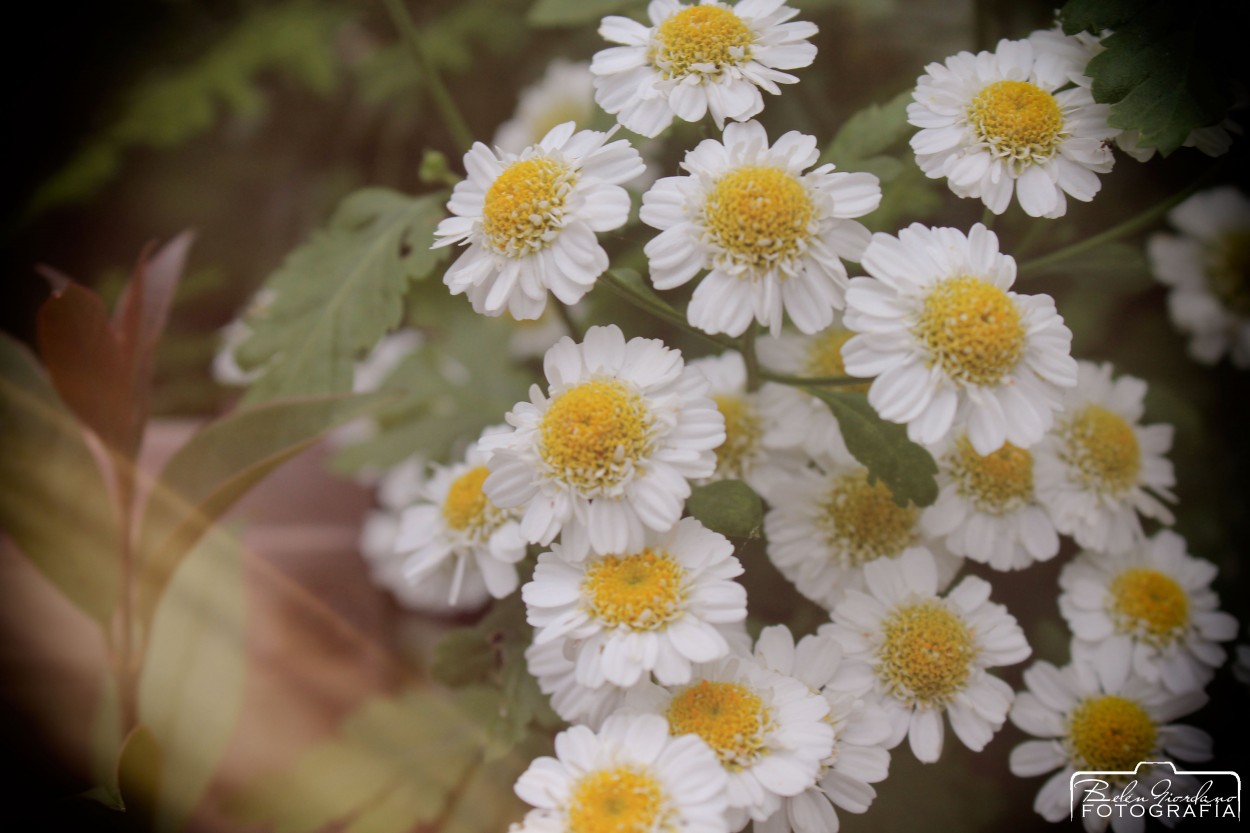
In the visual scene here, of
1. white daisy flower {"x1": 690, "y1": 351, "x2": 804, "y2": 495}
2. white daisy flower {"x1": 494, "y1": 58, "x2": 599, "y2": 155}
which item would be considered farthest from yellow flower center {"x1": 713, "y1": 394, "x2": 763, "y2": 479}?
white daisy flower {"x1": 494, "y1": 58, "x2": 599, "y2": 155}

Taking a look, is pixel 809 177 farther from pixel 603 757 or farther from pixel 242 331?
pixel 242 331

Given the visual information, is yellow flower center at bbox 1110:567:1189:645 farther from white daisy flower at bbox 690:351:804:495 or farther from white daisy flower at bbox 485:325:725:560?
white daisy flower at bbox 485:325:725:560

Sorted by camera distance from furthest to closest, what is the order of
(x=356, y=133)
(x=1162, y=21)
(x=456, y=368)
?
1. (x=356, y=133)
2. (x=456, y=368)
3. (x=1162, y=21)

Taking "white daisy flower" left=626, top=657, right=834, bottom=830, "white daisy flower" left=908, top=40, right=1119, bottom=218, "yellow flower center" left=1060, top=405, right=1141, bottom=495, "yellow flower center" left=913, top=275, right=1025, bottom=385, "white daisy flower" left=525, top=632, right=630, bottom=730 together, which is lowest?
"yellow flower center" left=1060, top=405, right=1141, bottom=495

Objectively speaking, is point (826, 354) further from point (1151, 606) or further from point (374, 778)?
point (374, 778)

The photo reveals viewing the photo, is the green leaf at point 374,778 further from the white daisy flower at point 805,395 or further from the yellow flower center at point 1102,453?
the yellow flower center at point 1102,453

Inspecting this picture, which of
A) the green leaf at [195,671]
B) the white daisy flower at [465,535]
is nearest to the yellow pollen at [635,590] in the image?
the white daisy flower at [465,535]

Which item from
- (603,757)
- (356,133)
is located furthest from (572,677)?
(356,133)
